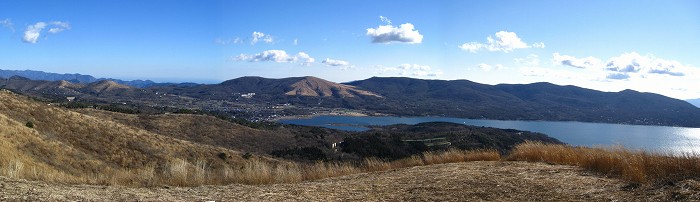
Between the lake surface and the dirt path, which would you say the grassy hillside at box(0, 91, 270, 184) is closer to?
the dirt path

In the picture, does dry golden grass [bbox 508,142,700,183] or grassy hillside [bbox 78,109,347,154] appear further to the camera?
grassy hillside [bbox 78,109,347,154]

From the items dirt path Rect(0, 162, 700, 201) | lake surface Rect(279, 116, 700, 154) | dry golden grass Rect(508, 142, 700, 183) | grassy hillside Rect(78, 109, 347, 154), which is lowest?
lake surface Rect(279, 116, 700, 154)

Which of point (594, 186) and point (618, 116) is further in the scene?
point (618, 116)

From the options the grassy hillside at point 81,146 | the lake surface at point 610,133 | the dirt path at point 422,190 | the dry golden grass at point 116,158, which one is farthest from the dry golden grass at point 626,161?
the lake surface at point 610,133

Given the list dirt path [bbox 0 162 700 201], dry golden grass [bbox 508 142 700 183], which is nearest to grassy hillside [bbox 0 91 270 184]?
dirt path [bbox 0 162 700 201]

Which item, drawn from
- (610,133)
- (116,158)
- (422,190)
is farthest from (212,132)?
(610,133)

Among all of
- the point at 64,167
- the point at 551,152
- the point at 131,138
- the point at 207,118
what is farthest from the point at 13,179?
the point at 207,118

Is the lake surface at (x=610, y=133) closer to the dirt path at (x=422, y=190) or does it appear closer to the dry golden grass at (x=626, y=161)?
the dry golden grass at (x=626, y=161)

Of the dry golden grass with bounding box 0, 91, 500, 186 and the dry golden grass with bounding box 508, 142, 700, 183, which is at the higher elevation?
the dry golden grass with bounding box 508, 142, 700, 183

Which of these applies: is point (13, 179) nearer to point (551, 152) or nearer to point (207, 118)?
point (551, 152)
